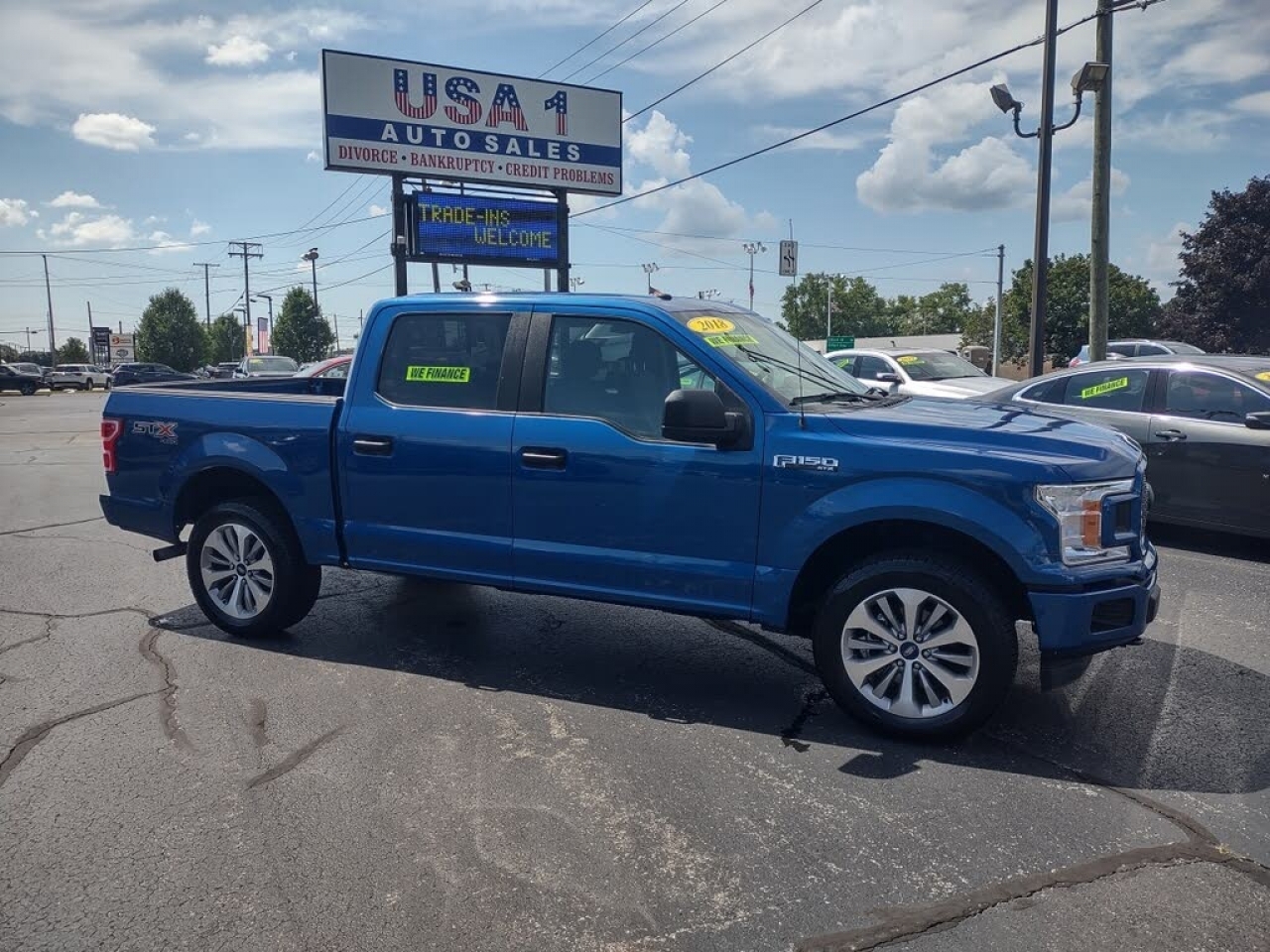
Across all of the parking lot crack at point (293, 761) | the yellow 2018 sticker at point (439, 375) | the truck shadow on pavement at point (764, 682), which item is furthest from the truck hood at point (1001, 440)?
the parking lot crack at point (293, 761)

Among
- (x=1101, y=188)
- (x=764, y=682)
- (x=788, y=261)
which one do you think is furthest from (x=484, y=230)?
(x=764, y=682)

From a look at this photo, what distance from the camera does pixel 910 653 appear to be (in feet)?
13.4

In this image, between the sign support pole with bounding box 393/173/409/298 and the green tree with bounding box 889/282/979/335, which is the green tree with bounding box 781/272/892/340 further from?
the sign support pole with bounding box 393/173/409/298

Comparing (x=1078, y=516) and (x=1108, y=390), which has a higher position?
(x=1108, y=390)

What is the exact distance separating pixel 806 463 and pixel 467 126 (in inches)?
801

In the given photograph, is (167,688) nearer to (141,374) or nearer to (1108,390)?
(1108,390)

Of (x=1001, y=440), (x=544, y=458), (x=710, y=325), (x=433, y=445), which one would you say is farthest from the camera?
(x=433, y=445)

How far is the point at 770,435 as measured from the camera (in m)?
4.29

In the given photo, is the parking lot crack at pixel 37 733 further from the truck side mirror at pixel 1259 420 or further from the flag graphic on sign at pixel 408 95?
the flag graphic on sign at pixel 408 95

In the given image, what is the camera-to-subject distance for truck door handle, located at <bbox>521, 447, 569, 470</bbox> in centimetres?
467

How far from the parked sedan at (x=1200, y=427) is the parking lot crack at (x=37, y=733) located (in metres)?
5.88

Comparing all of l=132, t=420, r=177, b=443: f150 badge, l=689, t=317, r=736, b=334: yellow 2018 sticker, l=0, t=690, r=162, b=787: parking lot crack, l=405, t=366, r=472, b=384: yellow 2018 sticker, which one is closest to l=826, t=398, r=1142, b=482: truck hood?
l=689, t=317, r=736, b=334: yellow 2018 sticker

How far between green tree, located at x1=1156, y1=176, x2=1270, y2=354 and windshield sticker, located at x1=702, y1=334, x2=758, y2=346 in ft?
144

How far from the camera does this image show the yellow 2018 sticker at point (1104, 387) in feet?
26.9
